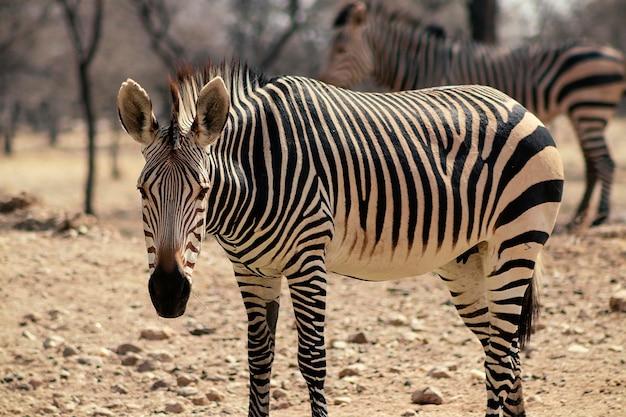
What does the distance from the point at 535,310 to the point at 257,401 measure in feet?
5.58

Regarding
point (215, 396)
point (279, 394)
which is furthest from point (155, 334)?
point (279, 394)

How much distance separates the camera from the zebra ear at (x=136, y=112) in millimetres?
3262

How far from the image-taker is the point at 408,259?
399 cm

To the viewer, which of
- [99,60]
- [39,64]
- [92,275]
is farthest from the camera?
[39,64]

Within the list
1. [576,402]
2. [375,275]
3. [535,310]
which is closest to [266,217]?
[375,275]

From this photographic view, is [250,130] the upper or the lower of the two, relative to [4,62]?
lower

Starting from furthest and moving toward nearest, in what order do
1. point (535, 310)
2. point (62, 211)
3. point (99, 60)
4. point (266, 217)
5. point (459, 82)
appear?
1. point (99, 60)
2. point (459, 82)
3. point (62, 211)
4. point (535, 310)
5. point (266, 217)

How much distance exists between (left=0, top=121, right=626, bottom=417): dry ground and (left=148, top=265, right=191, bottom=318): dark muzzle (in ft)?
6.12

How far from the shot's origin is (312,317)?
371 cm

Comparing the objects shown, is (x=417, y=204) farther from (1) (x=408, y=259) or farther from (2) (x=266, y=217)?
(2) (x=266, y=217)

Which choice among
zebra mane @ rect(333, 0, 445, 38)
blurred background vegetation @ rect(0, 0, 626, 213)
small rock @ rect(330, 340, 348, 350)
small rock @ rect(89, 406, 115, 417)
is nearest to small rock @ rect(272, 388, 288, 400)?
small rock @ rect(330, 340, 348, 350)

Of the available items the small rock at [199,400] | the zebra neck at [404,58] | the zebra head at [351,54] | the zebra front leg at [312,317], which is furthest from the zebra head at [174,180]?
the zebra neck at [404,58]

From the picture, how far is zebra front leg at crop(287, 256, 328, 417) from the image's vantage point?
3.66 meters

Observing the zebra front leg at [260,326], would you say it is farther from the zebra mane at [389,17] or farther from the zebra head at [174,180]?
the zebra mane at [389,17]
